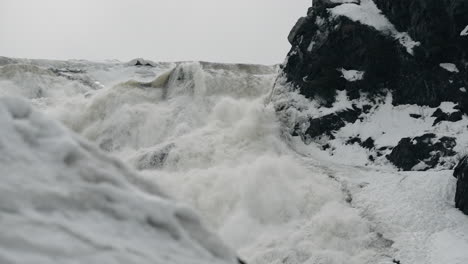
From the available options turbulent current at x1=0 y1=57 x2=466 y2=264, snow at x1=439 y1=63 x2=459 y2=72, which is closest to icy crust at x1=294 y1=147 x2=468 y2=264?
turbulent current at x1=0 y1=57 x2=466 y2=264

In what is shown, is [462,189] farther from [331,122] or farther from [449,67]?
[331,122]

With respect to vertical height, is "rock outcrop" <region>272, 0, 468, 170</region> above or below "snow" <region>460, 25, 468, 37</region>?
below

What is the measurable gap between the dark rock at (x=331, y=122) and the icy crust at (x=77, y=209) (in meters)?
22.1

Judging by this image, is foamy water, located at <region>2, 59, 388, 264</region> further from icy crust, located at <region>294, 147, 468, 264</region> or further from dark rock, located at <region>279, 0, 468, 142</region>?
dark rock, located at <region>279, 0, 468, 142</region>

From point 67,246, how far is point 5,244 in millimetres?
292

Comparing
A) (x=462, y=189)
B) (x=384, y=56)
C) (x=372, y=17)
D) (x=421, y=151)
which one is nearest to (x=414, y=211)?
(x=462, y=189)

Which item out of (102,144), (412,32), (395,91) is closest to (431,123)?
(395,91)

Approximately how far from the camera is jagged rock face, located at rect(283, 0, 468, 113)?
2370 centimetres

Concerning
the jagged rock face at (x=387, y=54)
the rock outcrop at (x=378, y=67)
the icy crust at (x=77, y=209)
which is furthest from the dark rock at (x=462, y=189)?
the icy crust at (x=77, y=209)

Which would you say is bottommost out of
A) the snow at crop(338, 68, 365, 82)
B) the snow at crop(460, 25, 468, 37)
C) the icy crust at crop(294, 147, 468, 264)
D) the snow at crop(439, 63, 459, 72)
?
the icy crust at crop(294, 147, 468, 264)

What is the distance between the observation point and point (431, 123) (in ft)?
74.0

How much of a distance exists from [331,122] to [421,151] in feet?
16.6

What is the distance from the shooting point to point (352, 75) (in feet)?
87.5

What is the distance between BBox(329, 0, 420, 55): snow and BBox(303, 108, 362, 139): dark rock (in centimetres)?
364
